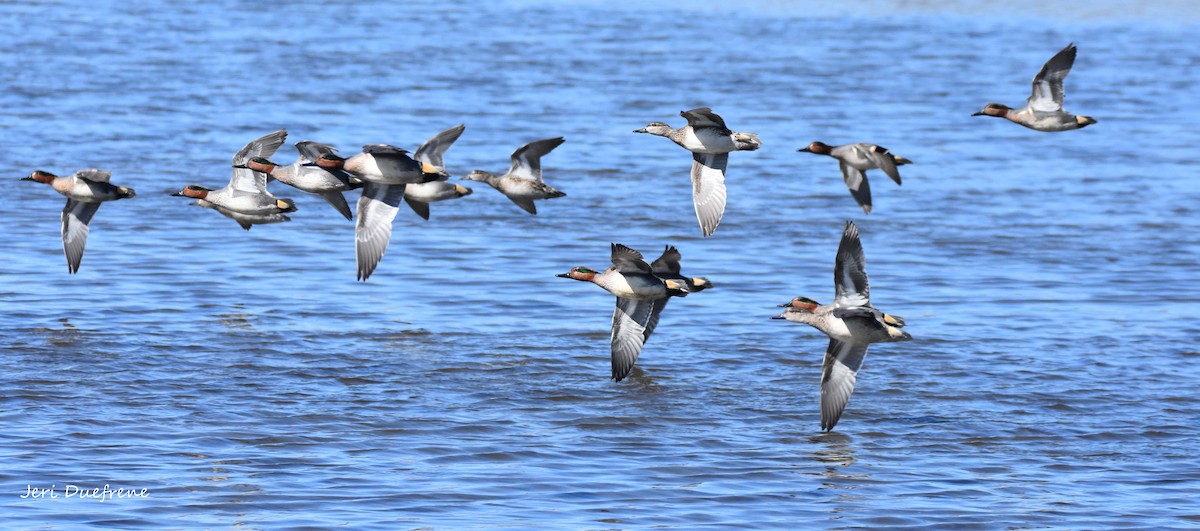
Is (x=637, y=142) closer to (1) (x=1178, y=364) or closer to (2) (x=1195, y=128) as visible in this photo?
(2) (x=1195, y=128)

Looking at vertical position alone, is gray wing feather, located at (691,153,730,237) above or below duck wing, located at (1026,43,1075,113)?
below

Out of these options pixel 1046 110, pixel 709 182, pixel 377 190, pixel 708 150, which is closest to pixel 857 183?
pixel 709 182

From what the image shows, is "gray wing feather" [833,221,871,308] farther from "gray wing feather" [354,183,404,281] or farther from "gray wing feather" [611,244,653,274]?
"gray wing feather" [354,183,404,281]

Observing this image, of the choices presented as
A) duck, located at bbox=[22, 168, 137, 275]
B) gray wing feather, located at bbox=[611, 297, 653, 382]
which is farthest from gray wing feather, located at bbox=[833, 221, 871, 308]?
duck, located at bbox=[22, 168, 137, 275]

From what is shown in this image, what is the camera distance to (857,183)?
2009 centimetres

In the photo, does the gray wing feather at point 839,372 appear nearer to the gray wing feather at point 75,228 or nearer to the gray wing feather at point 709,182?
the gray wing feather at point 709,182

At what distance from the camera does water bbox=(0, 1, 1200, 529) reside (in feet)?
54.7

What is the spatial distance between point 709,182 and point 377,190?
11.4 feet

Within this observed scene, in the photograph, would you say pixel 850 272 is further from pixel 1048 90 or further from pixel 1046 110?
pixel 1048 90

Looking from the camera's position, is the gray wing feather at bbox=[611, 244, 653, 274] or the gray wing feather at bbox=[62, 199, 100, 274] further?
the gray wing feather at bbox=[62, 199, 100, 274]

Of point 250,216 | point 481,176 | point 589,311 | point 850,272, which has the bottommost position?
→ point 589,311

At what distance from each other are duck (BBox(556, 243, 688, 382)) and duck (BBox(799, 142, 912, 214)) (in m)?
1.93

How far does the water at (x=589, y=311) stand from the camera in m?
16.7

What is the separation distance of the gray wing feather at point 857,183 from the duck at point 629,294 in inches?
91.2
